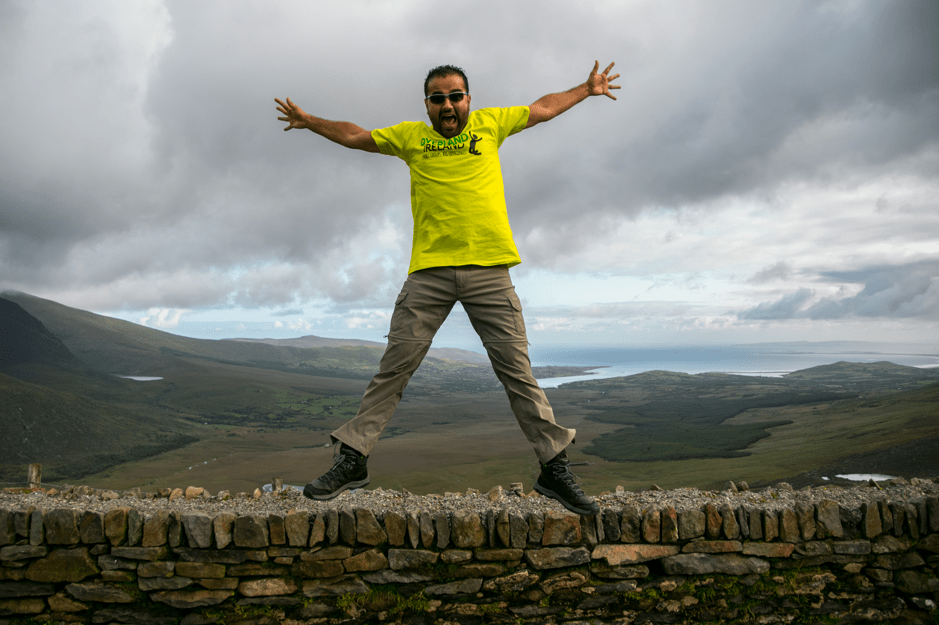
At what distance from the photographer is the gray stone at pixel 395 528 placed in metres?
4.06

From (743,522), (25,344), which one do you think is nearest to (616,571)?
(743,522)

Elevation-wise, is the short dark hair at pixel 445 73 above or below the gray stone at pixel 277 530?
above

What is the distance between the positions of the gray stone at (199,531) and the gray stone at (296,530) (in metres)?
0.64

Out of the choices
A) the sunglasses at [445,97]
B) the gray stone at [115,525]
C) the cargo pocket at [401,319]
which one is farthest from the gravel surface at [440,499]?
the sunglasses at [445,97]

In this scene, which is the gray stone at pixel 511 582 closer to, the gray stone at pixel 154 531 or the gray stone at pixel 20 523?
the gray stone at pixel 154 531

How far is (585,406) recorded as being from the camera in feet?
421

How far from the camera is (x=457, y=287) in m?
3.89

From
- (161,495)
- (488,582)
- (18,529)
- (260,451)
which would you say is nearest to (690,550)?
(488,582)

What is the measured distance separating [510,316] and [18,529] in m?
4.51

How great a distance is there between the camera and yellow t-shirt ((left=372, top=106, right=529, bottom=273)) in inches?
152

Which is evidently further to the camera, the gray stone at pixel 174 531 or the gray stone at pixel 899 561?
the gray stone at pixel 899 561

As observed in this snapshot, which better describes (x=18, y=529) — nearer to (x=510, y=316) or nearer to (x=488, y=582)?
(x=488, y=582)

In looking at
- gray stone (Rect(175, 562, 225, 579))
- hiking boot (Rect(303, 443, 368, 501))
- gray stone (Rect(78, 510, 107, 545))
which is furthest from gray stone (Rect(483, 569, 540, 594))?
gray stone (Rect(78, 510, 107, 545))

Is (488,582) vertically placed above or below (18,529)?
below
